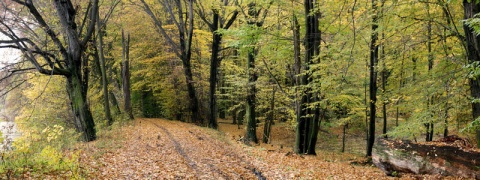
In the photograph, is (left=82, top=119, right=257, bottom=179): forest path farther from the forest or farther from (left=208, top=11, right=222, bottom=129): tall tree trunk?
(left=208, top=11, right=222, bottom=129): tall tree trunk

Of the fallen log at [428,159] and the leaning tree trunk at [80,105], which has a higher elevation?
the leaning tree trunk at [80,105]

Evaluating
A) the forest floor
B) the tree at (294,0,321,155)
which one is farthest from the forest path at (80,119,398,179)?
the tree at (294,0,321,155)

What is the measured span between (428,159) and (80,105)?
11.8 metres

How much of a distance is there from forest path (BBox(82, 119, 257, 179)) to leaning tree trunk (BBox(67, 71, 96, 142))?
148cm

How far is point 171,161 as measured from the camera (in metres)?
8.16

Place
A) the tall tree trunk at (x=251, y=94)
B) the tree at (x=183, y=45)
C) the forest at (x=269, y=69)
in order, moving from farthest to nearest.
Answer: the tree at (x=183, y=45)
the tall tree trunk at (x=251, y=94)
the forest at (x=269, y=69)

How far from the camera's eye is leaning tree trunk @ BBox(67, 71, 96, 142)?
36.2 feet

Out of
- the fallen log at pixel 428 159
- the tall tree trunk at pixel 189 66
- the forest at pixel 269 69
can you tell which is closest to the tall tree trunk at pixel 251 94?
the forest at pixel 269 69

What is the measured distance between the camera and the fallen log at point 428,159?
22.9 ft

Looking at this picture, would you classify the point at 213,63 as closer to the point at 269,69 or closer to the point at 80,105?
the point at 269,69

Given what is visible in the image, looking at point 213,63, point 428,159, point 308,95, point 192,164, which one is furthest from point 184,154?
point 213,63

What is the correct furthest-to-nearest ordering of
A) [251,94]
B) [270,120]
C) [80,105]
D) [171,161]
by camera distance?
1. [270,120]
2. [251,94]
3. [80,105]
4. [171,161]

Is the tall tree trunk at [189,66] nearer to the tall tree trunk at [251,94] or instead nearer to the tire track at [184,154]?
the tall tree trunk at [251,94]

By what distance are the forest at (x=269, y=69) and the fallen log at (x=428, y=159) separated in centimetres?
31
